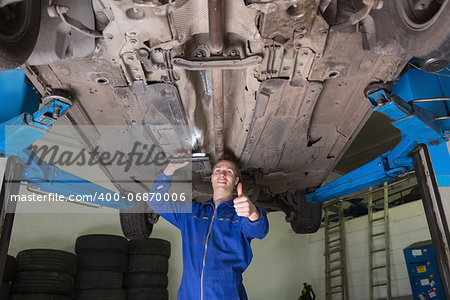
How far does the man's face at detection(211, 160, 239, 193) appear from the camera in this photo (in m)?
2.58

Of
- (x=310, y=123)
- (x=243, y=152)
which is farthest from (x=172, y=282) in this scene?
(x=310, y=123)

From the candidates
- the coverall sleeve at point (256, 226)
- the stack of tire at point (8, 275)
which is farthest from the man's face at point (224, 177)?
the stack of tire at point (8, 275)

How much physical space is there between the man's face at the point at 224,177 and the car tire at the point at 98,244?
3.12 m

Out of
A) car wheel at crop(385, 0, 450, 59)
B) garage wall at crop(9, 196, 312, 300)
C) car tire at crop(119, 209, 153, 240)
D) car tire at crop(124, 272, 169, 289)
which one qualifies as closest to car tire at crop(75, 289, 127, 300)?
car tire at crop(124, 272, 169, 289)

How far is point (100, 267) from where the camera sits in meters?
5.00

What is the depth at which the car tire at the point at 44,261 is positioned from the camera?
14.7 ft

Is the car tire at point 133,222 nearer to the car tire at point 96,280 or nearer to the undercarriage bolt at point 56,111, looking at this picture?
the car tire at point 96,280

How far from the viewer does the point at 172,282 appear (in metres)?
6.01

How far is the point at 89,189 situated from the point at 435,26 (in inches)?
109

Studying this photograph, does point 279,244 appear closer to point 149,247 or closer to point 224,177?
point 149,247

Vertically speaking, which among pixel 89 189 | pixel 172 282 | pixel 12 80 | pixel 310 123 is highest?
pixel 12 80

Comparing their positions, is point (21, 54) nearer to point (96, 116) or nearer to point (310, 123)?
point (96, 116)

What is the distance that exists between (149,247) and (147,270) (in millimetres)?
336

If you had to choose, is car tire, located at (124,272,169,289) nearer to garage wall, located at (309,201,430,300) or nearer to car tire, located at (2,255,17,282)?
car tire, located at (2,255,17,282)
